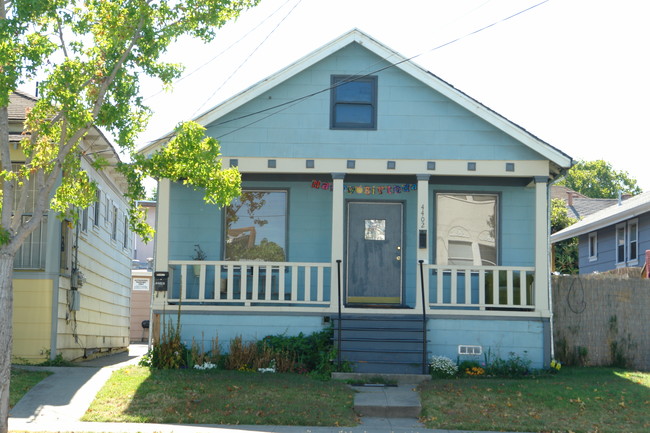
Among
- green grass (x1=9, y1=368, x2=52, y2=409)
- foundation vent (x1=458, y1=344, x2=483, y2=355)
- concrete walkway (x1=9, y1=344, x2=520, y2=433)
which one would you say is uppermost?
foundation vent (x1=458, y1=344, x2=483, y2=355)

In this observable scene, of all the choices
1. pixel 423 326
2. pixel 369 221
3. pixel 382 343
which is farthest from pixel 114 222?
pixel 423 326

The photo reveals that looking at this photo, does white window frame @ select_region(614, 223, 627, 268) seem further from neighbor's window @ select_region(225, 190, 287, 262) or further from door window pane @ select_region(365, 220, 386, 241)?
neighbor's window @ select_region(225, 190, 287, 262)

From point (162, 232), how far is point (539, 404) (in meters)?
7.17

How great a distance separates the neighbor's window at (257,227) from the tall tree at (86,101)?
559 centimetres

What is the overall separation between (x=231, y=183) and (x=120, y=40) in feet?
7.38

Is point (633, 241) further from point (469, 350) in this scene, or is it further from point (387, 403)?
point (387, 403)

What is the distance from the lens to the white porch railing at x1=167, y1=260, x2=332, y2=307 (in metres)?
15.1

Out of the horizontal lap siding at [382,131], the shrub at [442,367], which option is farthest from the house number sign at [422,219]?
the shrub at [442,367]

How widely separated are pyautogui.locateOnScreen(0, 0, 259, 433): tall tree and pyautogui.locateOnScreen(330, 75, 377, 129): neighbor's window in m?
5.12

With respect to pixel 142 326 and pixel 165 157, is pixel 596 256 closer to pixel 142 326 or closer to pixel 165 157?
pixel 142 326

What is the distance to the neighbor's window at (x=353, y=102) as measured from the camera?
15711 mm

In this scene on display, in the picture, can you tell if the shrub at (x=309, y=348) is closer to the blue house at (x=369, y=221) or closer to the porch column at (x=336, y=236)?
the blue house at (x=369, y=221)

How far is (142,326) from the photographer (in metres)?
26.6

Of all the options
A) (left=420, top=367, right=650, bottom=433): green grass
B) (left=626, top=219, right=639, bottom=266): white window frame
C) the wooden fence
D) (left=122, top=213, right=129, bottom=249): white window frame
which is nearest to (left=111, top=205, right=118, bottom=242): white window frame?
(left=122, top=213, right=129, bottom=249): white window frame
